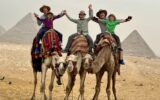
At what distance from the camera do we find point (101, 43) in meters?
12.3

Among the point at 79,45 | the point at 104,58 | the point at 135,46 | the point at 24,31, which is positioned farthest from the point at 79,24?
the point at 24,31

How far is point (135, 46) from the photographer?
317 feet

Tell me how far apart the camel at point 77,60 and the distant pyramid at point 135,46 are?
84046 millimetres

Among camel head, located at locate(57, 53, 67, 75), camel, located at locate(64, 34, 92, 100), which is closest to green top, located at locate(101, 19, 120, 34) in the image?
camel, located at locate(64, 34, 92, 100)

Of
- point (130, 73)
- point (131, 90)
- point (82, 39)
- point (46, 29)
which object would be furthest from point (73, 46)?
point (130, 73)

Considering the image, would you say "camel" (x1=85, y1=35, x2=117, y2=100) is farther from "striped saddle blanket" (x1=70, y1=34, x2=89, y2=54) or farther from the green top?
the green top

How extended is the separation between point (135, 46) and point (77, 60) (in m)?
85.8

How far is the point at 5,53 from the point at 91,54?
929 inches

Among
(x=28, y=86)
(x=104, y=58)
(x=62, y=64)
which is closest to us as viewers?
(x=62, y=64)

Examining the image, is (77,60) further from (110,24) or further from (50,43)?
→ (110,24)

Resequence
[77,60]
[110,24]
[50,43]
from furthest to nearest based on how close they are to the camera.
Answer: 1. [110,24]
2. [50,43]
3. [77,60]

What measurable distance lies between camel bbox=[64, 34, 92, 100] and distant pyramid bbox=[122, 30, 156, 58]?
84.0 m

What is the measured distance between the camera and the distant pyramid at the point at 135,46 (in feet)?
315

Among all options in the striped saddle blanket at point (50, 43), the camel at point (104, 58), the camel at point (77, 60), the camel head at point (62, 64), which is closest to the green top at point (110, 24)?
the camel at point (104, 58)
